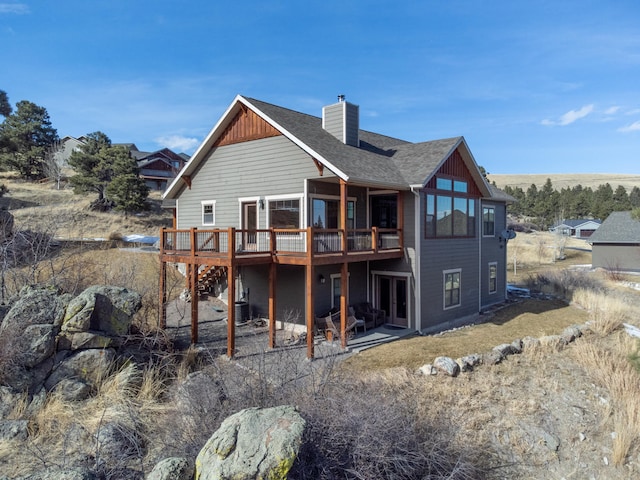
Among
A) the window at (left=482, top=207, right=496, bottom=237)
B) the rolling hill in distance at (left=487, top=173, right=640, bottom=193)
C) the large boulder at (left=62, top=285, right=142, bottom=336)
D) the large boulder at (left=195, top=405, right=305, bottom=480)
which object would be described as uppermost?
the rolling hill in distance at (left=487, top=173, right=640, bottom=193)

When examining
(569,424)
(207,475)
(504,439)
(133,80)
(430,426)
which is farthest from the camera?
(133,80)

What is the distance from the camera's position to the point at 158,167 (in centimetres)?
5416

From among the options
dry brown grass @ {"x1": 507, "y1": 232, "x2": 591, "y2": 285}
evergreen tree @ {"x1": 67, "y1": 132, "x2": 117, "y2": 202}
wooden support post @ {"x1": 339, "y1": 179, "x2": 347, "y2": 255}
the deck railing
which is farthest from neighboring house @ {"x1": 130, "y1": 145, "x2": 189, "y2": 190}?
wooden support post @ {"x1": 339, "y1": 179, "x2": 347, "y2": 255}

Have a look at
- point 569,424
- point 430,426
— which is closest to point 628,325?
point 569,424

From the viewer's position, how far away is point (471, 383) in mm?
10414

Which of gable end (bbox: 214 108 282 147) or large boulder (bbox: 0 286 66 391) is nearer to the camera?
large boulder (bbox: 0 286 66 391)

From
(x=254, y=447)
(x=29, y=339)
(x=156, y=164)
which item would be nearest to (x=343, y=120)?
(x=29, y=339)

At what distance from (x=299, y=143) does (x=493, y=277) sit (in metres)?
12.7

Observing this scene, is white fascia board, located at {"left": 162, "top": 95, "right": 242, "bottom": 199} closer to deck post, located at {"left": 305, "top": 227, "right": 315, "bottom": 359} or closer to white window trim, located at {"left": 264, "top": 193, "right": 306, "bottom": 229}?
white window trim, located at {"left": 264, "top": 193, "right": 306, "bottom": 229}

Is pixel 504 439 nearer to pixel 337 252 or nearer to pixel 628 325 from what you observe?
pixel 337 252

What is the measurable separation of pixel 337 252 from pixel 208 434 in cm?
739

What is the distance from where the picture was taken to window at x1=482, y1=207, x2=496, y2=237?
19438 mm

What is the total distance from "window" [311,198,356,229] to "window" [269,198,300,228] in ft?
1.94

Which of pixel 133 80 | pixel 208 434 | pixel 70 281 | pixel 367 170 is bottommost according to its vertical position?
pixel 208 434
